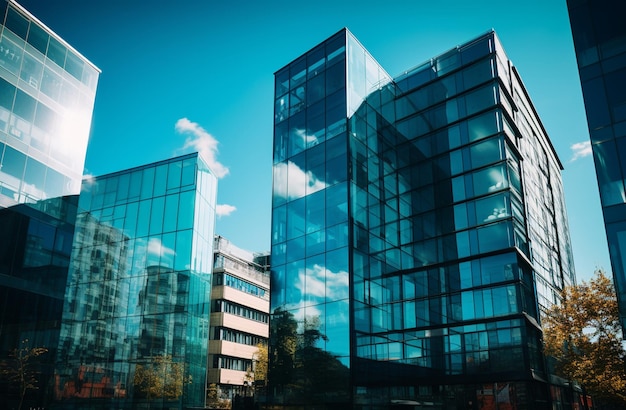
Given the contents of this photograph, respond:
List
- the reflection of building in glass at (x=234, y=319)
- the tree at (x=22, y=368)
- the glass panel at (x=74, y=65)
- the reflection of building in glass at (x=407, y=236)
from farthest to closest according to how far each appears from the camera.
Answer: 1. the reflection of building in glass at (x=234, y=319)
2. the glass panel at (x=74, y=65)
3. the tree at (x=22, y=368)
4. the reflection of building in glass at (x=407, y=236)

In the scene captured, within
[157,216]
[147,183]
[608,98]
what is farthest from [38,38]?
[608,98]

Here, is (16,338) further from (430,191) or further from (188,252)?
(430,191)

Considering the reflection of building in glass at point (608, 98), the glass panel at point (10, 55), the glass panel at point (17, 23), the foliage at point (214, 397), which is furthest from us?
the foliage at point (214, 397)

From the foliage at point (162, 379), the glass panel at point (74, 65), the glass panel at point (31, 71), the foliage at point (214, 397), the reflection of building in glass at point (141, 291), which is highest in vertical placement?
the glass panel at point (74, 65)

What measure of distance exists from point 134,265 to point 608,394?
128ft

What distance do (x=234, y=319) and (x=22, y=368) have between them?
37.3m

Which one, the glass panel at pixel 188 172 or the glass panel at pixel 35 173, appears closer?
the glass panel at pixel 35 173

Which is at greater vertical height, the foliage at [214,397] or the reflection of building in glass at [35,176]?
the reflection of building in glass at [35,176]

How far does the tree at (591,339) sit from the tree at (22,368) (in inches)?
1431

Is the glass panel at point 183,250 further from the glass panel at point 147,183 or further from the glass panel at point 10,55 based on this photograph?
the glass panel at point 10,55

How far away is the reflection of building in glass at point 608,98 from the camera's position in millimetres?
25469

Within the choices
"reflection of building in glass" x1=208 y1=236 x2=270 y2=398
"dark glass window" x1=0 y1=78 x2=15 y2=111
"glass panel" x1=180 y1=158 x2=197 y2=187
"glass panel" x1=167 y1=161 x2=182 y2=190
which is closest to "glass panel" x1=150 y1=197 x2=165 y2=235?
"glass panel" x1=167 y1=161 x2=182 y2=190

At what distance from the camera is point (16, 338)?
1492 inches

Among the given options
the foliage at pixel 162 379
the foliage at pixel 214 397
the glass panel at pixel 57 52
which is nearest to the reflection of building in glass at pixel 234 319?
the foliage at pixel 214 397
